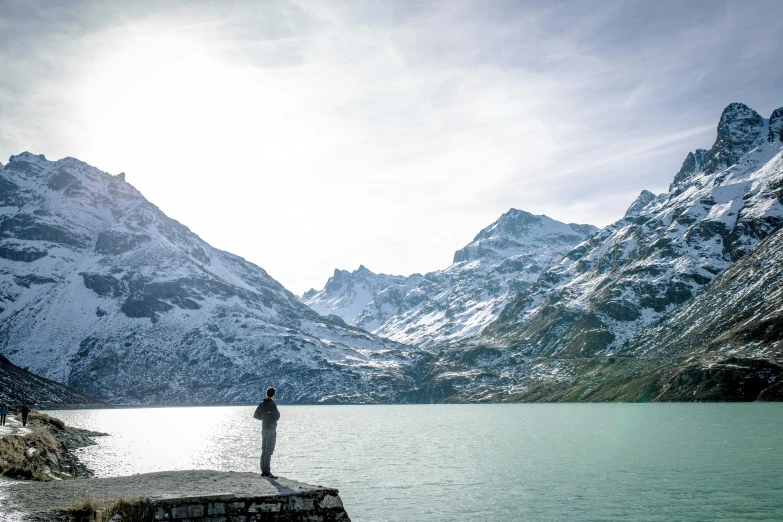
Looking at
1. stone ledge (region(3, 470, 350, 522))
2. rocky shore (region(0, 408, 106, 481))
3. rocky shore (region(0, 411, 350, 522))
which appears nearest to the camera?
rocky shore (region(0, 411, 350, 522))

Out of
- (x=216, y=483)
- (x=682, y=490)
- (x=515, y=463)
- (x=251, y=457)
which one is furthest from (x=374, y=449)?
(x=216, y=483)

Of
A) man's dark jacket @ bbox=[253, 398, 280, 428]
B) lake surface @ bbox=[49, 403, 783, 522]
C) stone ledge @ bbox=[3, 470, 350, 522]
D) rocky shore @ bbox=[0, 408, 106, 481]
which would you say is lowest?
lake surface @ bbox=[49, 403, 783, 522]

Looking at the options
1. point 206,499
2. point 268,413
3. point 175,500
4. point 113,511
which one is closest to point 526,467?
point 268,413

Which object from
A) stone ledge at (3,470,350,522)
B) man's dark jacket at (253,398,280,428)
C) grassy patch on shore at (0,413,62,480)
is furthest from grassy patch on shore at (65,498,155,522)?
grassy patch on shore at (0,413,62,480)

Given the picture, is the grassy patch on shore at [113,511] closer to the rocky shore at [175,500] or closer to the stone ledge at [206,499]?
the rocky shore at [175,500]

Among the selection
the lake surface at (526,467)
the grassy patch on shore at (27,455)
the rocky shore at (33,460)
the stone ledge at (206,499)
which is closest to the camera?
the stone ledge at (206,499)

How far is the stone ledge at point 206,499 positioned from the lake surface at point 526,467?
60.1 ft

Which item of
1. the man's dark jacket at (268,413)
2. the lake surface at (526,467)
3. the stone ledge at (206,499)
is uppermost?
the man's dark jacket at (268,413)

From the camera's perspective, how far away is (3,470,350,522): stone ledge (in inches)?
776

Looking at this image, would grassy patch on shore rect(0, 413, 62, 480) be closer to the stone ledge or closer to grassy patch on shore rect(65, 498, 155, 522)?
the stone ledge

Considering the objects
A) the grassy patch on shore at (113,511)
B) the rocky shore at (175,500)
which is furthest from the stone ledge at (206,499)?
the grassy patch on shore at (113,511)

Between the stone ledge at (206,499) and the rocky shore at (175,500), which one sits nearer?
the rocky shore at (175,500)

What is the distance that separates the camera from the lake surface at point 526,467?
4081 cm

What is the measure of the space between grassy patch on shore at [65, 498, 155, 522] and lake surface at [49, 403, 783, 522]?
72.1 ft
